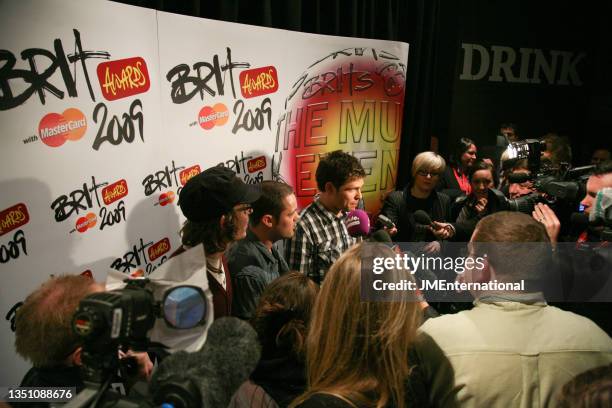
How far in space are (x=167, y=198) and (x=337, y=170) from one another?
74 centimetres

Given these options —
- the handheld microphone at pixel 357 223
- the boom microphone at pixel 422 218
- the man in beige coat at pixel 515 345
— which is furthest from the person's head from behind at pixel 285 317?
the boom microphone at pixel 422 218

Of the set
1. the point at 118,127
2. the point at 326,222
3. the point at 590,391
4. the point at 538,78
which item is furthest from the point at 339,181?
the point at 538,78

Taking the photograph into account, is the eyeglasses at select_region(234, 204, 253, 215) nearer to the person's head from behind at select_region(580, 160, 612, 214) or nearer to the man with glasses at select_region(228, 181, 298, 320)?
the man with glasses at select_region(228, 181, 298, 320)

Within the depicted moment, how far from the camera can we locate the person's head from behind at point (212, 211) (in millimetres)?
1728

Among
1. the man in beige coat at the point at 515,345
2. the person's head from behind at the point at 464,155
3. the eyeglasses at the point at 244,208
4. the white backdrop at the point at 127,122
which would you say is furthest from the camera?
the person's head from behind at the point at 464,155

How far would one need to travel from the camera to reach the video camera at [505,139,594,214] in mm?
2010

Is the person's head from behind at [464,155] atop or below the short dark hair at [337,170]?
below

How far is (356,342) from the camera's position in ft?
3.45

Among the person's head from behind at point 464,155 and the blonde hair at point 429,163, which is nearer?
the blonde hair at point 429,163

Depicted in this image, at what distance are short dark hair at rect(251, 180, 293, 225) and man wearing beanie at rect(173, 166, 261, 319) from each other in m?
0.22

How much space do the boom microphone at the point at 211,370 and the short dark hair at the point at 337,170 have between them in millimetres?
1434

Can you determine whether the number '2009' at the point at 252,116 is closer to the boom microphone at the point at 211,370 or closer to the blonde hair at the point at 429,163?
the blonde hair at the point at 429,163

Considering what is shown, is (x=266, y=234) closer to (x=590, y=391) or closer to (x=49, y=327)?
(x=49, y=327)

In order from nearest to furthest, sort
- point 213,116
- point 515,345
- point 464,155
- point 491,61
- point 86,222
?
point 515,345, point 86,222, point 213,116, point 464,155, point 491,61
